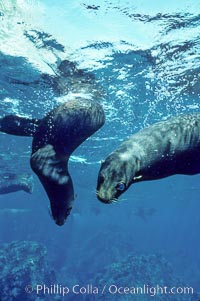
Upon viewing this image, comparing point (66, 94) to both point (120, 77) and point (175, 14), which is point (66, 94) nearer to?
point (120, 77)

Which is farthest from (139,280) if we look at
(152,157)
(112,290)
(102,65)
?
(152,157)

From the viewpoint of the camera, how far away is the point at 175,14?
914cm

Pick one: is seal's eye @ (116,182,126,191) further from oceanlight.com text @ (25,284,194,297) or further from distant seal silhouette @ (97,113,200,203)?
oceanlight.com text @ (25,284,194,297)

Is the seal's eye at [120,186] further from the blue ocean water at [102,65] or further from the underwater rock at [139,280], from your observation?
the underwater rock at [139,280]

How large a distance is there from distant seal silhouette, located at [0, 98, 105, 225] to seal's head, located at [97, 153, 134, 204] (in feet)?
4.86

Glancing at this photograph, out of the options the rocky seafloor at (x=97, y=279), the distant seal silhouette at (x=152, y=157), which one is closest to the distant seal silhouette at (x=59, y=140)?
the distant seal silhouette at (x=152, y=157)

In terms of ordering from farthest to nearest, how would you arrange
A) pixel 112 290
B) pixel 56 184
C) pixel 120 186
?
pixel 112 290, pixel 56 184, pixel 120 186

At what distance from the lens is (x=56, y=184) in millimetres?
4988

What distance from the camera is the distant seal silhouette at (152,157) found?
3617mm

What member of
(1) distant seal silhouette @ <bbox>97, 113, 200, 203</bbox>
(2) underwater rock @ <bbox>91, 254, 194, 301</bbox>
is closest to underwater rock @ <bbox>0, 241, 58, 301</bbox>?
(2) underwater rock @ <bbox>91, 254, 194, 301</bbox>

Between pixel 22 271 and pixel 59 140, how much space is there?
16956 mm

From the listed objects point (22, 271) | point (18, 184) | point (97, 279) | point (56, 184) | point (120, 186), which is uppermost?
point (120, 186)

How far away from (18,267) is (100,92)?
43.3 feet

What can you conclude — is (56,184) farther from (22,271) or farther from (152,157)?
(22,271)
